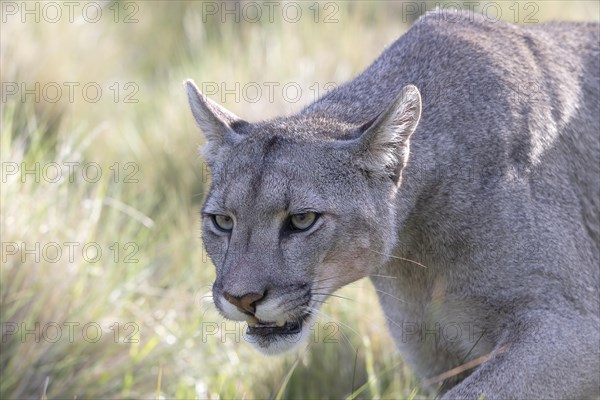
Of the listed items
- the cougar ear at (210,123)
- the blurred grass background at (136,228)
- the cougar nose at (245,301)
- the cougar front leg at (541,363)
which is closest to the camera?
the cougar nose at (245,301)

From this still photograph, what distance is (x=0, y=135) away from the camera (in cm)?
805

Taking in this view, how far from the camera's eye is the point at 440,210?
5770 millimetres

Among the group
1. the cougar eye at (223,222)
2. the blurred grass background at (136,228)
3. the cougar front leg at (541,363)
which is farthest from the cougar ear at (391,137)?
the cougar front leg at (541,363)

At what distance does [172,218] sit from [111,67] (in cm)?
381

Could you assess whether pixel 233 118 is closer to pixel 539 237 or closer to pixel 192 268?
pixel 539 237

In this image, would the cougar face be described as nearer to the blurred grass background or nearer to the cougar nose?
the cougar nose

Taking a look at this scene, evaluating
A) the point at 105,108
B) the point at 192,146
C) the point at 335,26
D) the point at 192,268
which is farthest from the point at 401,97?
the point at 335,26

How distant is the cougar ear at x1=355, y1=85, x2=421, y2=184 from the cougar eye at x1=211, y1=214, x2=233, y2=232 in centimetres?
72

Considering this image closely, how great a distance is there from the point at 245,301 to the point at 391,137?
1.12m

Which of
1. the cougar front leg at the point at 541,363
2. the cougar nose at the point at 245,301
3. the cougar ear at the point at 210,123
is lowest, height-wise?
the cougar front leg at the point at 541,363

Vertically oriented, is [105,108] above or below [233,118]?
below

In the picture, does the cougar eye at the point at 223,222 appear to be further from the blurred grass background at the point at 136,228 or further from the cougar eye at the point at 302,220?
the blurred grass background at the point at 136,228

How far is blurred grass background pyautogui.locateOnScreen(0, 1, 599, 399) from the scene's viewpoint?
23.3 ft

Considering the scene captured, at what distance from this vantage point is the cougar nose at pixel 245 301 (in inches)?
202
